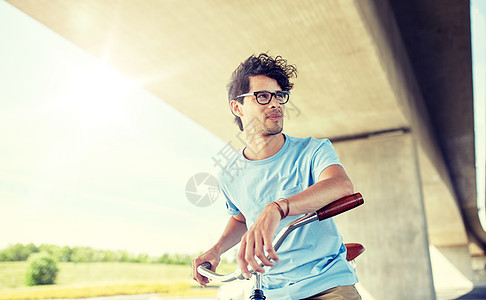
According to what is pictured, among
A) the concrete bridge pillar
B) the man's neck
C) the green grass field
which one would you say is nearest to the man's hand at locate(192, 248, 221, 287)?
the man's neck

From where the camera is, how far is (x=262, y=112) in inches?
70.3

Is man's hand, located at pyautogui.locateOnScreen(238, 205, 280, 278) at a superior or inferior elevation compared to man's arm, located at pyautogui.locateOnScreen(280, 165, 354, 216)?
inferior

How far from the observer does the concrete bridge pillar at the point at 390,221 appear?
1056 cm

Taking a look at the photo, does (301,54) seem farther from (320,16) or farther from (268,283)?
(268,283)

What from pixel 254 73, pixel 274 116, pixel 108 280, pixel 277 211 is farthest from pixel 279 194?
pixel 108 280

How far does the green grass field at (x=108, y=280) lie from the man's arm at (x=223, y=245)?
2074 cm

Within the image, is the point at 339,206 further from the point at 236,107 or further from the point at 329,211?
the point at 236,107

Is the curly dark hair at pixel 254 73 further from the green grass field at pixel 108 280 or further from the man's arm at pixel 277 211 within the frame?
the green grass field at pixel 108 280

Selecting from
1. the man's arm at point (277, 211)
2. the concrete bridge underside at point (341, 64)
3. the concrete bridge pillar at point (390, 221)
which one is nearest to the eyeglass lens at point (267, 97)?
the man's arm at point (277, 211)

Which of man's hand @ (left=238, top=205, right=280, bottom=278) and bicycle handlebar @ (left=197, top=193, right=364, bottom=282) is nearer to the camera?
man's hand @ (left=238, top=205, right=280, bottom=278)

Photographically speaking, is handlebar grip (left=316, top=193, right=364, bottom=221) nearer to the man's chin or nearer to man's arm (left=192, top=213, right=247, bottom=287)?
the man's chin

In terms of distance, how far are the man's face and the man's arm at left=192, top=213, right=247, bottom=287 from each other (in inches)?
19.1

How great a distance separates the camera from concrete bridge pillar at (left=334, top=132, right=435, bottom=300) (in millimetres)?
10562

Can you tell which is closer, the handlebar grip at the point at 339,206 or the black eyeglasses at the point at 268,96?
the handlebar grip at the point at 339,206
